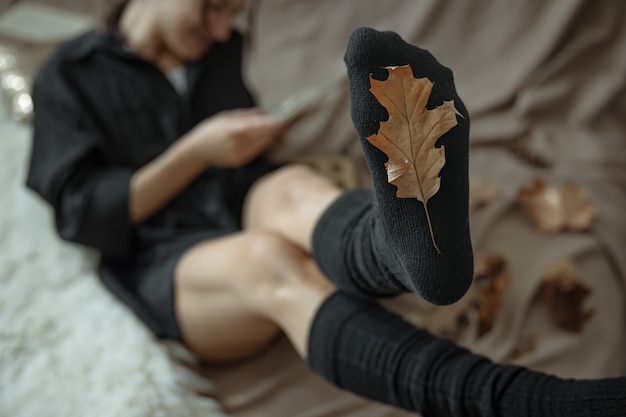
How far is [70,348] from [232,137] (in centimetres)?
29

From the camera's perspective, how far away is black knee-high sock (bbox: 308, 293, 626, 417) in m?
0.55

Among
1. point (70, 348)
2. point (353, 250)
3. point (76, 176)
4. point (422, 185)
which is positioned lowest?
point (70, 348)

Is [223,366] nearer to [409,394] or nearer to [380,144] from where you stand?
[409,394]

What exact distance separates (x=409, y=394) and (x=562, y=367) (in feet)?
1.03

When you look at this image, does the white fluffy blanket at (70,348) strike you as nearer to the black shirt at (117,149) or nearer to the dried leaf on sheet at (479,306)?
the black shirt at (117,149)

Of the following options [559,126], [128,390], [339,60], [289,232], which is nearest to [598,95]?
[559,126]

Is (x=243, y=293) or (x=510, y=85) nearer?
(x=243, y=293)

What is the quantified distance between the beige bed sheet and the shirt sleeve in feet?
0.89

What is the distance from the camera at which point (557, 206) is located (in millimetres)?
993

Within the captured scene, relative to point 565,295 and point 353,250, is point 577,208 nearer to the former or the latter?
point 565,295

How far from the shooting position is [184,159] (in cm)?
85

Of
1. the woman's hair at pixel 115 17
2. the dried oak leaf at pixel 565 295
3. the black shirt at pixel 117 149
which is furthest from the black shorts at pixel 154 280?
the dried oak leaf at pixel 565 295

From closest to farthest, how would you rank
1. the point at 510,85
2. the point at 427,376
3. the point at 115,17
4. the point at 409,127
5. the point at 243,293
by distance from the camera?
the point at 409,127 → the point at 427,376 → the point at 243,293 → the point at 115,17 → the point at 510,85

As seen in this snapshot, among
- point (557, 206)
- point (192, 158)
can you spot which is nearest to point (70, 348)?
point (192, 158)
